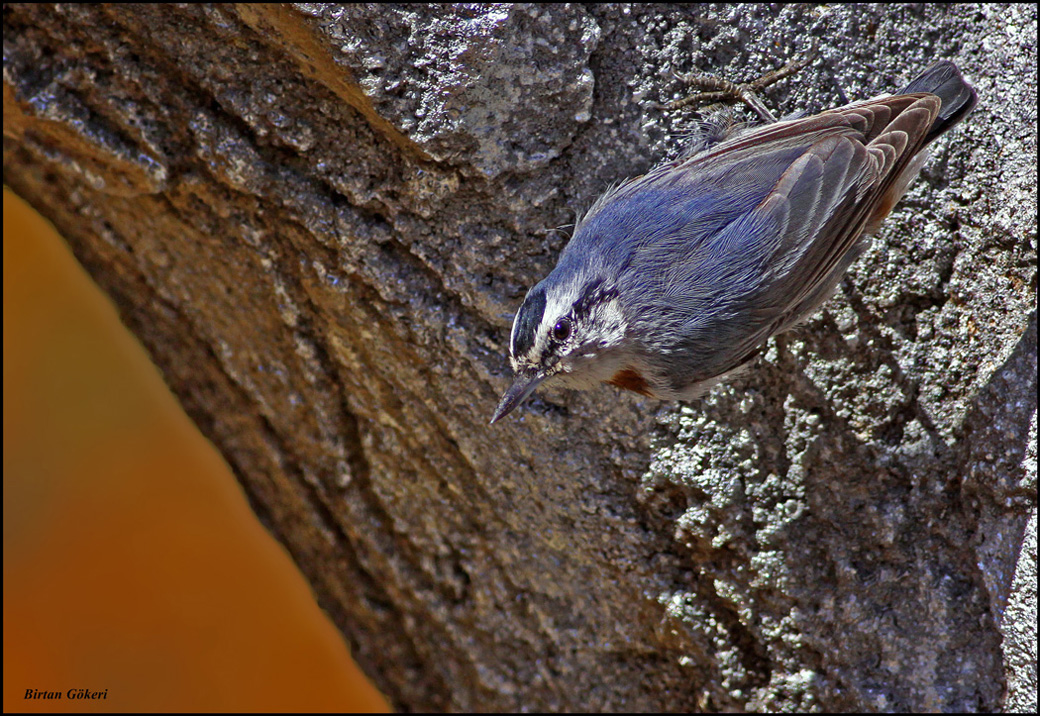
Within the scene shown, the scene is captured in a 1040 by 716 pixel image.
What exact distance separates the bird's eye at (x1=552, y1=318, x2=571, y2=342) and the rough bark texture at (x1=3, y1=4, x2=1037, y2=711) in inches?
11.2

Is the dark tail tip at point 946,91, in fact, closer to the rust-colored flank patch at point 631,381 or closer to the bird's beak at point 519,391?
the rust-colored flank patch at point 631,381

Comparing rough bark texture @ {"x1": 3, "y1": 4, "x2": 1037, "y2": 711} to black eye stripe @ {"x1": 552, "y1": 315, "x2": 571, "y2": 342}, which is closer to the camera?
black eye stripe @ {"x1": 552, "y1": 315, "x2": 571, "y2": 342}

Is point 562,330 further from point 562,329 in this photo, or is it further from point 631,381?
point 631,381

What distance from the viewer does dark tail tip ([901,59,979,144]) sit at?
69.1 inches

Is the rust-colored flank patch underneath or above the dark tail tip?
underneath

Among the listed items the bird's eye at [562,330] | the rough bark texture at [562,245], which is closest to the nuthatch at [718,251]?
the bird's eye at [562,330]

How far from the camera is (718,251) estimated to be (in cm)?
172

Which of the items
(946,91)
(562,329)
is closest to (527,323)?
(562,329)

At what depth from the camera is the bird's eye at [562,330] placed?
166cm

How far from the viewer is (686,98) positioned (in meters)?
1.85

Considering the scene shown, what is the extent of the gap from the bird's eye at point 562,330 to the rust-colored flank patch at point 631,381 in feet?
0.55

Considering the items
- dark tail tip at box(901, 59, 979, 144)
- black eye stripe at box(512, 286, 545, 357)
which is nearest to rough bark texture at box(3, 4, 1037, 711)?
dark tail tip at box(901, 59, 979, 144)

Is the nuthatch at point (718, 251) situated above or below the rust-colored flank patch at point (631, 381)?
above

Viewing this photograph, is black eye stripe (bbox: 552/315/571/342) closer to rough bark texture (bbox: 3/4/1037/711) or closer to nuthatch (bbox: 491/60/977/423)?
nuthatch (bbox: 491/60/977/423)
